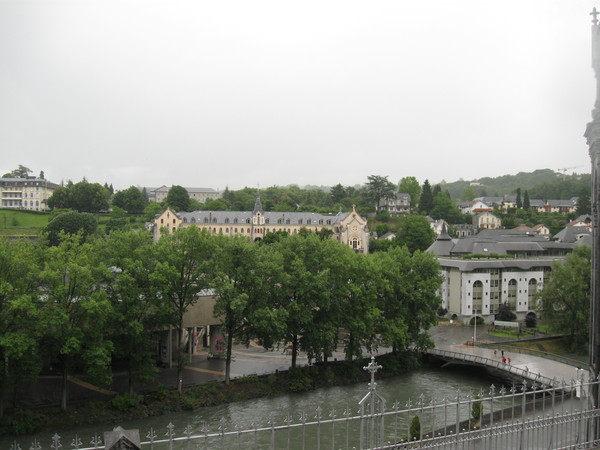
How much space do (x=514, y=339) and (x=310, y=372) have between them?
1730 centimetres

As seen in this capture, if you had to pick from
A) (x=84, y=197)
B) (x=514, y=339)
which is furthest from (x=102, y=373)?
(x=84, y=197)

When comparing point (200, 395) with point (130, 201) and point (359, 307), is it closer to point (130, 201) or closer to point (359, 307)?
point (359, 307)

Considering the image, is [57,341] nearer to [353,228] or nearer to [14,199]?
[353,228]

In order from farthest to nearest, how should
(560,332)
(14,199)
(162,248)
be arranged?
(14,199) → (560,332) → (162,248)

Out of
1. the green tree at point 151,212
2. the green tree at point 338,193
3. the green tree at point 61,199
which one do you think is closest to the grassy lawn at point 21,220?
the green tree at point 61,199

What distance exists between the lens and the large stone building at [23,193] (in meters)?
103

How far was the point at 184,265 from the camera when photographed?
26.8 meters

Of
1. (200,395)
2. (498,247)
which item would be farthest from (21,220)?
(200,395)

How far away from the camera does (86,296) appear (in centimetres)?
2327

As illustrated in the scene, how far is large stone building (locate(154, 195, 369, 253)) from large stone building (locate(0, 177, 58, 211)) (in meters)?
33.7

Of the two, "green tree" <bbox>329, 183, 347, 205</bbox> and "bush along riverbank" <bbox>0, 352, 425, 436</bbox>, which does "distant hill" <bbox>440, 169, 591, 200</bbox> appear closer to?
"green tree" <bbox>329, 183, 347, 205</bbox>

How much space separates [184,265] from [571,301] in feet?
82.6

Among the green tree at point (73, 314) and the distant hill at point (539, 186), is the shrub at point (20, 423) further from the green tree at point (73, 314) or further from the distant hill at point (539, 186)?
the distant hill at point (539, 186)

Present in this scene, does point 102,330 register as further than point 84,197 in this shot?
No
